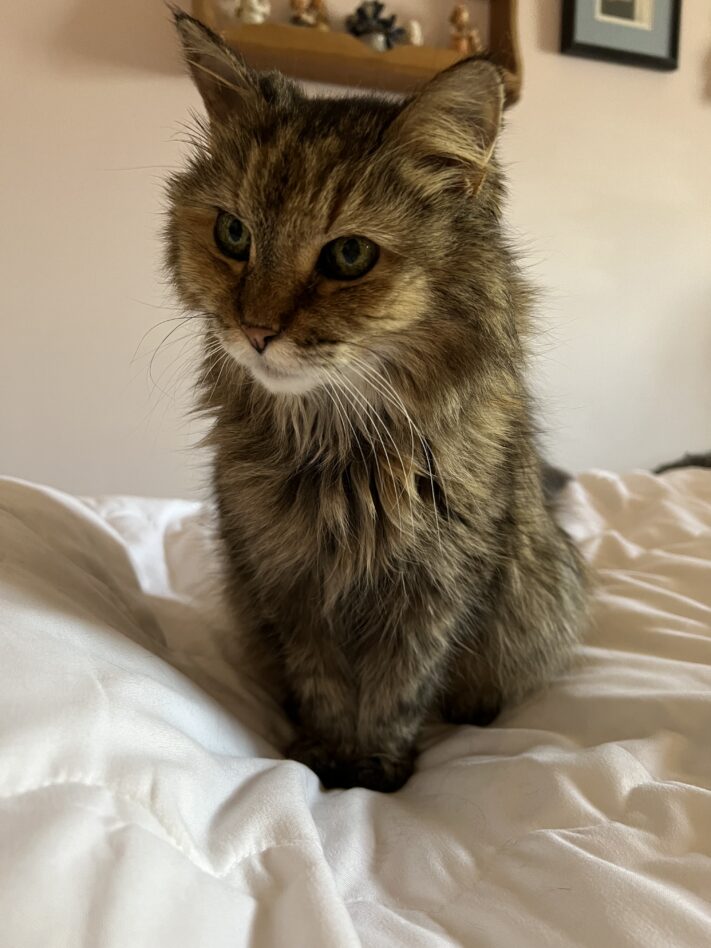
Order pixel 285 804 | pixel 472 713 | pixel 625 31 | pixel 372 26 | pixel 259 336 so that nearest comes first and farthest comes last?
1. pixel 285 804
2. pixel 259 336
3. pixel 472 713
4. pixel 372 26
5. pixel 625 31

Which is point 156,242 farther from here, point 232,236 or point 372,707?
point 372,707

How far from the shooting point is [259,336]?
843 mm

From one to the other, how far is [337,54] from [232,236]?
151 centimetres

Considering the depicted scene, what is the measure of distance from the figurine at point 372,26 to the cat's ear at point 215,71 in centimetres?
138

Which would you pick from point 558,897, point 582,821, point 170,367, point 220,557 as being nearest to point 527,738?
point 582,821

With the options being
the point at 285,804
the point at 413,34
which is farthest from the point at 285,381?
the point at 413,34

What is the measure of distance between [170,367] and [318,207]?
5.56 feet

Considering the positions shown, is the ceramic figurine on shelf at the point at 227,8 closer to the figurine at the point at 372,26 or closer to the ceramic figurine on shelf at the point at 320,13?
the ceramic figurine on shelf at the point at 320,13

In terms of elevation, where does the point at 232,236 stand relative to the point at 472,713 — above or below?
above

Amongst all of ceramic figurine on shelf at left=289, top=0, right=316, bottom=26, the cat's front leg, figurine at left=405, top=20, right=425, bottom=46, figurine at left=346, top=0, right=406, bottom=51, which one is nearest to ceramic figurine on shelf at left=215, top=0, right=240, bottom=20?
ceramic figurine on shelf at left=289, top=0, right=316, bottom=26

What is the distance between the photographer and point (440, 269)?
87 cm

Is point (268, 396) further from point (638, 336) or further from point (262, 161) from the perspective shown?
point (638, 336)

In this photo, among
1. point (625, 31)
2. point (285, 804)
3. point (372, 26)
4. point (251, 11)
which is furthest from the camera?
point (625, 31)

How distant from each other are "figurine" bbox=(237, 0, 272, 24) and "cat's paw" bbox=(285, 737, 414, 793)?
200 centimetres
